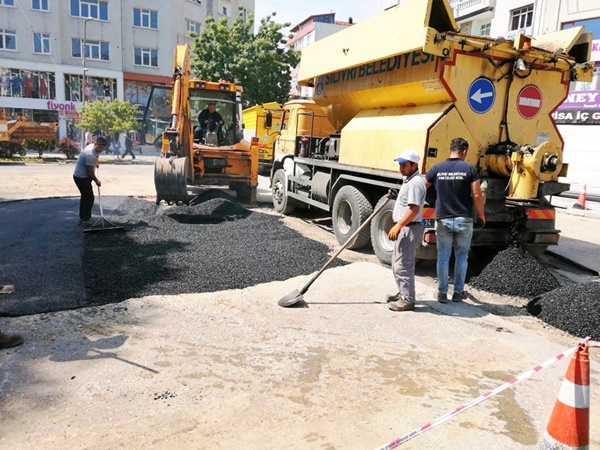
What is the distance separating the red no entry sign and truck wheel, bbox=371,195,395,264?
7.23 ft

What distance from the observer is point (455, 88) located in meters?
5.86

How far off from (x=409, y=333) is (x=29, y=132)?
26565 millimetres

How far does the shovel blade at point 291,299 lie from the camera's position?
16.1 ft

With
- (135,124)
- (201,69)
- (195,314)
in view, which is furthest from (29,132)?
(195,314)

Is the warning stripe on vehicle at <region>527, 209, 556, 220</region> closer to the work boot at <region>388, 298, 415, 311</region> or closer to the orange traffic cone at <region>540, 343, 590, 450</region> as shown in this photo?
the work boot at <region>388, 298, 415, 311</region>

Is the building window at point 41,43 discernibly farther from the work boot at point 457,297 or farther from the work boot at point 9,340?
the work boot at point 457,297

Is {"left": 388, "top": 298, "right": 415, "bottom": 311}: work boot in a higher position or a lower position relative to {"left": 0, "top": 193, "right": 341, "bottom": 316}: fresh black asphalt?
lower

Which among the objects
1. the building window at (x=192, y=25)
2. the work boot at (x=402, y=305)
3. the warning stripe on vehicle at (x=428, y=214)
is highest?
the building window at (x=192, y=25)

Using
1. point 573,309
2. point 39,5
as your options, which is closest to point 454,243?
point 573,309

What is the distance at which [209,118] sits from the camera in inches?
461

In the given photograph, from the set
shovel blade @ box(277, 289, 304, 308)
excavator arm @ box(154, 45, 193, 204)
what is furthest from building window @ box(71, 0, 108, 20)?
shovel blade @ box(277, 289, 304, 308)

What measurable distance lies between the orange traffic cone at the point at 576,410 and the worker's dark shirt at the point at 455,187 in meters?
2.84

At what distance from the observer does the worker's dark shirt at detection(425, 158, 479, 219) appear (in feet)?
16.6

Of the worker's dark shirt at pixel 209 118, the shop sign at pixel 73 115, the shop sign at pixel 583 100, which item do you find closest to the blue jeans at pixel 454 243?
the worker's dark shirt at pixel 209 118
